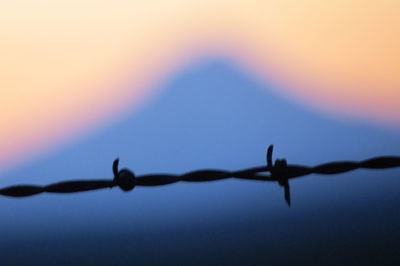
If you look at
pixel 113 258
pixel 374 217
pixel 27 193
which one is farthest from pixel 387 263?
pixel 374 217

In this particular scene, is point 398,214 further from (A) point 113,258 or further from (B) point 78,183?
(B) point 78,183

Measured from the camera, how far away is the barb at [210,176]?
181 centimetres

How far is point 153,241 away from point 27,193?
10.8 metres

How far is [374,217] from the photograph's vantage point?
1248cm

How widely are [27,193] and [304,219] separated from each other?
1212cm

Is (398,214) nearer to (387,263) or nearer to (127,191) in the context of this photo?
(387,263)

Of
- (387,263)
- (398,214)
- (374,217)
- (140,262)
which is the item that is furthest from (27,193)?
(374,217)

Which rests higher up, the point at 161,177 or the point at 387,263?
the point at 161,177

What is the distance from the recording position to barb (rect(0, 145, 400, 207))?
181cm

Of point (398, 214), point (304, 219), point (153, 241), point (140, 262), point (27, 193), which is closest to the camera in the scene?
point (27, 193)

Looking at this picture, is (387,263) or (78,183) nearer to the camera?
(78,183)

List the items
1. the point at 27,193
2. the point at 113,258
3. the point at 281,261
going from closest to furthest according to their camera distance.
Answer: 1. the point at 27,193
2. the point at 281,261
3. the point at 113,258

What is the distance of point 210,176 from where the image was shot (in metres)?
1.89

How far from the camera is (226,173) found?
1879 millimetres
